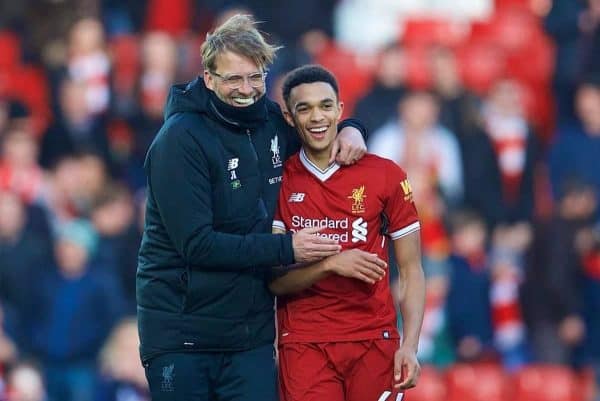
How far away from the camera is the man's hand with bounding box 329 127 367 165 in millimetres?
6680

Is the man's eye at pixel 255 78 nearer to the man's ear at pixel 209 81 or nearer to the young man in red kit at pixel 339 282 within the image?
the man's ear at pixel 209 81

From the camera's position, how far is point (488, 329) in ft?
39.7

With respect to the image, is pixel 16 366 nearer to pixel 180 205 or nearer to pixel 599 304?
pixel 599 304

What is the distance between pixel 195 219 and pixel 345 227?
26.0 inches

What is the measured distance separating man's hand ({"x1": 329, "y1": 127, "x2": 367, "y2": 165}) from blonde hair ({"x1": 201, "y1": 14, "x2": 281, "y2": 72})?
20.1 inches

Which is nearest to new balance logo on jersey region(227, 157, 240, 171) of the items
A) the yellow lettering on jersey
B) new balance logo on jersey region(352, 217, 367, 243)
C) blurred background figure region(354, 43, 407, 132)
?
new balance logo on jersey region(352, 217, 367, 243)

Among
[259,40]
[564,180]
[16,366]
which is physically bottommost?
[16,366]

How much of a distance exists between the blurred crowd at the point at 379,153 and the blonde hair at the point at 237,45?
16.0ft

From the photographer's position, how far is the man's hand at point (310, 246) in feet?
21.0

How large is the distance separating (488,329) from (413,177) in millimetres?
1328

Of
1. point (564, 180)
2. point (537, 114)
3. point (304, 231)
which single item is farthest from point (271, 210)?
point (537, 114)

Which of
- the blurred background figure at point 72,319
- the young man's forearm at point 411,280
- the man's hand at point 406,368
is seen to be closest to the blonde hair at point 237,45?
the young man's forearm at point 411,280

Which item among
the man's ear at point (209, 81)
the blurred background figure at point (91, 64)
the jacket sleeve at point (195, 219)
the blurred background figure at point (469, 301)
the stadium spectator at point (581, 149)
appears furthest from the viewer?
the blurred background figure at point (91, 64)

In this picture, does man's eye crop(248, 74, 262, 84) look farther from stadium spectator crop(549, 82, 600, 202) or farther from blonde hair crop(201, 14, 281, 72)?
stadium spectator crop(549, 82, 600, 202)
